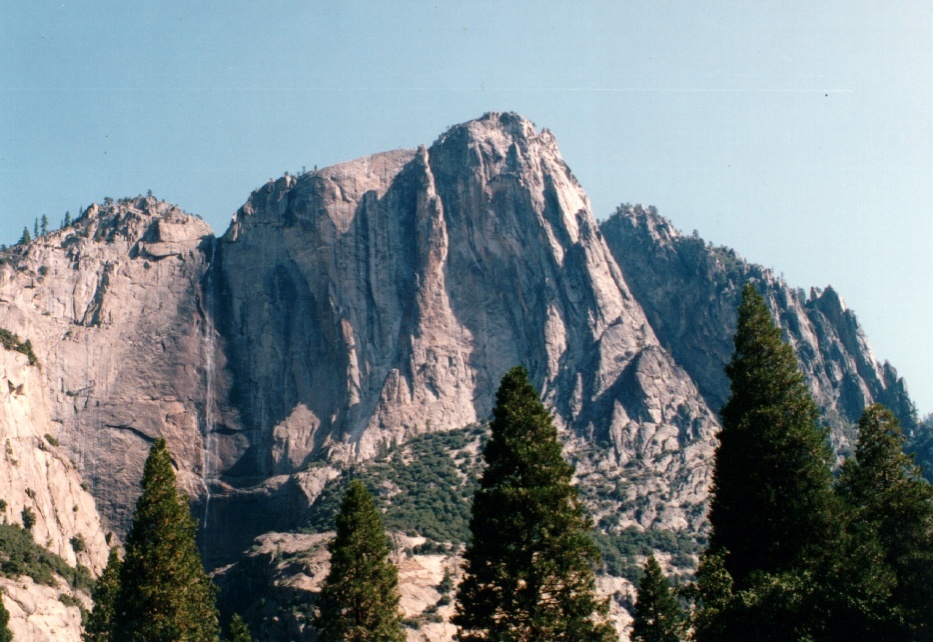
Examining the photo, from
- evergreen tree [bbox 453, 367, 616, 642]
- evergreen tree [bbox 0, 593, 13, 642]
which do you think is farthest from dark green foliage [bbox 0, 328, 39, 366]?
evergreen tree [bbox 453, 367, 616, 642]

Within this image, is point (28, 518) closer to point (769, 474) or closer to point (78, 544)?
point (78, 544)

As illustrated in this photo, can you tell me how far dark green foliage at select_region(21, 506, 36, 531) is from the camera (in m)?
107

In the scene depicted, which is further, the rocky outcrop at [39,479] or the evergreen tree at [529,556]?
the rocky outcrop at [39,479]

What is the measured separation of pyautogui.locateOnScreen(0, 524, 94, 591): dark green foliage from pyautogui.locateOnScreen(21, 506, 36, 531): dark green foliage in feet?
5.40

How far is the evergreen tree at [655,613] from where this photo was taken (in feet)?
192

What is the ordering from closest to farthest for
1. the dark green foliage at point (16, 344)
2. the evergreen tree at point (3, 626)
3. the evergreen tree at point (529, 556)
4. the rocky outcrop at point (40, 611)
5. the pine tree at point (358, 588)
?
the evergreen tree at point (529, 556), the pine tree at point (358, 588), the evergreen tree at point (3, 626), the rocky outcrop at point (40, 611), the dark green foliage at point (16, 344)

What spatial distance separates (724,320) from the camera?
140250 mm

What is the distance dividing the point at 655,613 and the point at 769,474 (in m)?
25.0

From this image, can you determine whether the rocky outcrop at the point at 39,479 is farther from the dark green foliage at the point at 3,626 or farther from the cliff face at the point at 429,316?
the dark green foliage at the point at 3,626

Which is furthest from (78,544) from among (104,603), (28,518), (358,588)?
(358,588)

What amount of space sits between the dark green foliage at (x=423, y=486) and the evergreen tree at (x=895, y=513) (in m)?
66.8


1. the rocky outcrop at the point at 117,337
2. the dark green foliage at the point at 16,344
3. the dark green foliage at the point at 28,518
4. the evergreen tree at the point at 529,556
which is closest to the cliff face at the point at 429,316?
the rocky outcrop at the point at 117,337

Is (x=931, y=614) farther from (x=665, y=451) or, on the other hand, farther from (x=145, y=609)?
(x=665, y=451)

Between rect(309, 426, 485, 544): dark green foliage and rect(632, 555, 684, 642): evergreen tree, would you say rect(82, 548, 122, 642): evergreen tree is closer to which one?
rect(632, 555, 684, 642): evergreen tree
